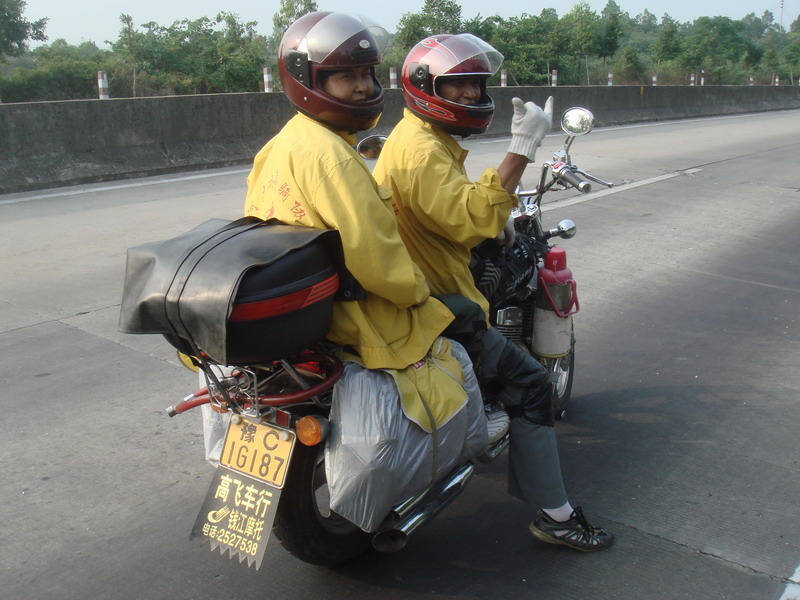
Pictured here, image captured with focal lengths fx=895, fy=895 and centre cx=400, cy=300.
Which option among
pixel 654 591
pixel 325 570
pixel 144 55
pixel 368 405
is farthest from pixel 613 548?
pixel 144 55

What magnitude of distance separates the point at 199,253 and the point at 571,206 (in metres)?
8.16

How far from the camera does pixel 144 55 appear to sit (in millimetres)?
26219

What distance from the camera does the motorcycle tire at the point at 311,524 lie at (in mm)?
2740

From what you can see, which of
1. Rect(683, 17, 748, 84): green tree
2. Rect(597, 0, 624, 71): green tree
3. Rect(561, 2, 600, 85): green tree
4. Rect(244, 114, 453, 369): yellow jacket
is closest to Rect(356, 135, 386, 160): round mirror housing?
Rect(244, 114, 453, 369): yellow jacket

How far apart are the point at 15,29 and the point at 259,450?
104 ft

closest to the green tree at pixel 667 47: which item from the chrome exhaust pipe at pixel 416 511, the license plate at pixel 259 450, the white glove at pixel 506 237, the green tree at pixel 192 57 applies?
the green tree at pixel 192 57

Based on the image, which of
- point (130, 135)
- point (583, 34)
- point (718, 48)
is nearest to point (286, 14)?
point (583, 34)

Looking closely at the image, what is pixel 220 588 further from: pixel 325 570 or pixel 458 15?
pixel 458 15

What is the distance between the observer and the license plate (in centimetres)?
259

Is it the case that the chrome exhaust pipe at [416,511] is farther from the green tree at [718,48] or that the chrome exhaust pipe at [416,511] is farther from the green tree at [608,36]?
the green tree at [718,48]

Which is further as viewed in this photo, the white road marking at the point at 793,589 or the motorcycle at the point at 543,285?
the motorcycle at the point at 543,285

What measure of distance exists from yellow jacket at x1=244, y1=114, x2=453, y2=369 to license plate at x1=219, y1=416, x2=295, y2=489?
0.34 metres

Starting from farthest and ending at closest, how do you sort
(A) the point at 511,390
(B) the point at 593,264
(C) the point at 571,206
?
(C) the point at 571,206 < (B) the point at 593,264 < (A) the point at 511,390

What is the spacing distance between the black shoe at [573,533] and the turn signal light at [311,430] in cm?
109
